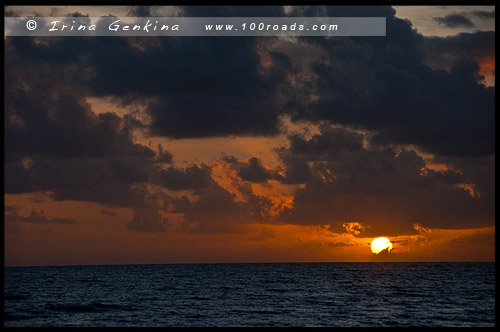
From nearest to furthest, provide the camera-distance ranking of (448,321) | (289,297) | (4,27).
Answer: (4,27), (448,321), (289,297)

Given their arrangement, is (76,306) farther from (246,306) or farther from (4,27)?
(4,27)

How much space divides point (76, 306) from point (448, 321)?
41692 mm

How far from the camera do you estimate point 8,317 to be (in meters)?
52.5

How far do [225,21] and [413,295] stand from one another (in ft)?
226

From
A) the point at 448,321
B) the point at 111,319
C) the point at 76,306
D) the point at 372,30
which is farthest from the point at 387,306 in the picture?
the point at 372,30

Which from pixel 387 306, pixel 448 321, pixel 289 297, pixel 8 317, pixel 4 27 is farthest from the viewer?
pixel 289 297

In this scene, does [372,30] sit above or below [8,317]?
above

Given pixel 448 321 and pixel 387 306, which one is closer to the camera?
pixel 448 321

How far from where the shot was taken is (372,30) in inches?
842
